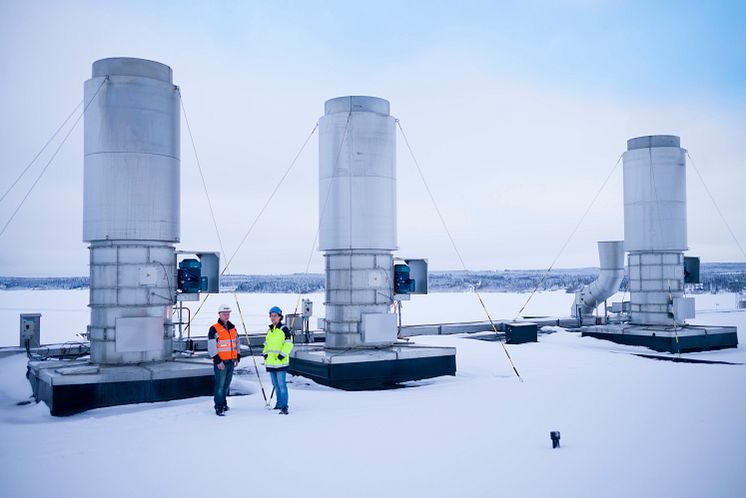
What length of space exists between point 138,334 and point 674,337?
19.8m

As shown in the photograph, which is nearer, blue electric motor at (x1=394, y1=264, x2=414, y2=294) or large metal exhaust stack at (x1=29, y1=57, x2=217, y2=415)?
large metal exhaust stack at (x1=29, y1=57, x2=217, y2=415)

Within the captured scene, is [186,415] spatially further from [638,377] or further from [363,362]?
[638,377]

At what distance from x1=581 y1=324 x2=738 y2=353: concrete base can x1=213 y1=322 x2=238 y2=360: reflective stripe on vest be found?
18150 millimetres

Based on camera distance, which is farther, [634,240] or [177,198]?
[634,240]

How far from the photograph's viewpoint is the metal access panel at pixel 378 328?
17.7m

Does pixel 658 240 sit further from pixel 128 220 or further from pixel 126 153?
pixel 126 153

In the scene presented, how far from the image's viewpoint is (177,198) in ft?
51.7

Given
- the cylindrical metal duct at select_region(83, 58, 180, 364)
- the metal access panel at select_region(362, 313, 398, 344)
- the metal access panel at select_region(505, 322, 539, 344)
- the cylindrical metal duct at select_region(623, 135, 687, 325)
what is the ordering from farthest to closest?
the metal access panel at select_region(505, 322, 539, 344) < the cylindrical metal duct at select_region(623, 135, 687, 325) < the metal access panel at select_region(362, 313, 398, 344) < the cylindrical metal duct at select_region(83, 58, 180, 364)

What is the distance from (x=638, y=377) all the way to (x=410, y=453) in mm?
10113

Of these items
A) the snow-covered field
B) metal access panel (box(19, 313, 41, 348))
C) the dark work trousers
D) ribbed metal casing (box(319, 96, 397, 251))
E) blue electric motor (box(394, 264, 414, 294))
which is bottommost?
the snow-covered field

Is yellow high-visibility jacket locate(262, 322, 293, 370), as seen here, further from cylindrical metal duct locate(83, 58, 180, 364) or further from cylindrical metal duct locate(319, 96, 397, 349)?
cylindrical metal duct locate(319, 96, 397, 349)

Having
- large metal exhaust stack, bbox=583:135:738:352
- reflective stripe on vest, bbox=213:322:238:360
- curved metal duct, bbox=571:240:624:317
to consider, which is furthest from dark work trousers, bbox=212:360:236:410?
curved metal duct, bbox=571:240:624:317

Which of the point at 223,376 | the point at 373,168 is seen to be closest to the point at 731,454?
the point at 223,376

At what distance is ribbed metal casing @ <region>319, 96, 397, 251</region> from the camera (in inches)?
718
